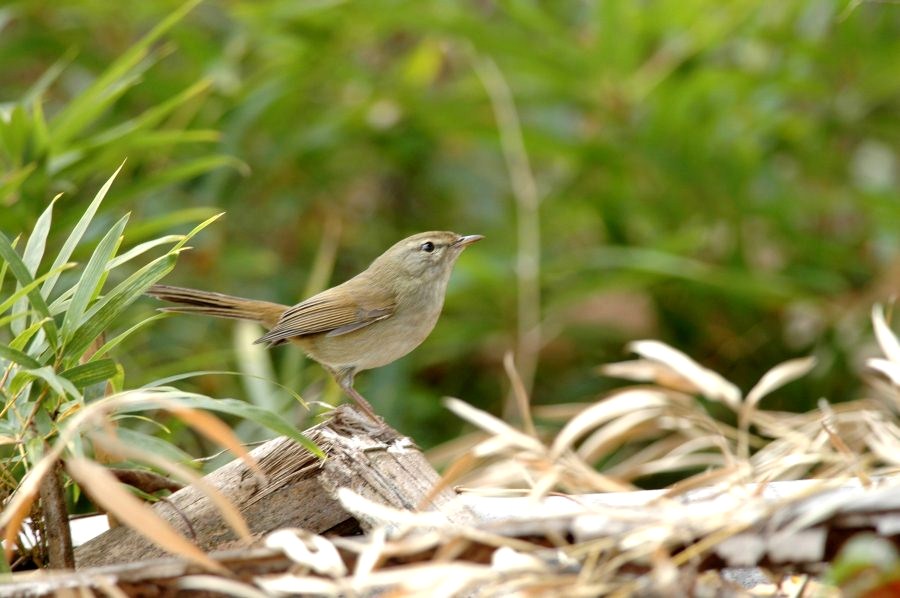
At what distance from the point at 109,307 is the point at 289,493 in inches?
16.1

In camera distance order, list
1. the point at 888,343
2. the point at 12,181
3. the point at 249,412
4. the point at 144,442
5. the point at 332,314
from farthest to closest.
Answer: the point at 332,314 → the point at 12,181 → the point at 888,343 → the point at 144,442 → the point at 249,412

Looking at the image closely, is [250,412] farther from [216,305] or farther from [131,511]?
[216,305]

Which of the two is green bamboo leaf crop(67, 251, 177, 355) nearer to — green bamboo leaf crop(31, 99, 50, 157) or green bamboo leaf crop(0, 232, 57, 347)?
green bamboo leaf crop(0, 232, 57, 347)

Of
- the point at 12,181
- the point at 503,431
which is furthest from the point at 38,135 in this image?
the point at 503,431

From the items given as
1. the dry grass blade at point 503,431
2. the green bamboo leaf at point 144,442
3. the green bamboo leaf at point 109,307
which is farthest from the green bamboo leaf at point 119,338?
the dry grass blade at point 503,431

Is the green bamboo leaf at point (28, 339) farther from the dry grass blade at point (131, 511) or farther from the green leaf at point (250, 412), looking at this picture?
the dry grass blade at point (131, 511)

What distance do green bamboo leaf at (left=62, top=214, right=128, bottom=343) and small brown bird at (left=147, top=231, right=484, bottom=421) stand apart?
1248mm

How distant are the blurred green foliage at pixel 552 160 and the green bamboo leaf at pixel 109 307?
88.7 inches

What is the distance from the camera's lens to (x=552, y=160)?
5699 mm

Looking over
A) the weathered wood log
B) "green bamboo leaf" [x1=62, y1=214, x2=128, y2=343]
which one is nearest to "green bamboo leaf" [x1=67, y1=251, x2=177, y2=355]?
"green bamboo leaf" [x1=62, y1=214, x2=128, y2=343]

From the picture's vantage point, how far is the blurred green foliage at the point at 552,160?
14.9ft

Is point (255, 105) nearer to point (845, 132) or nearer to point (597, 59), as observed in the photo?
point (597, 59)

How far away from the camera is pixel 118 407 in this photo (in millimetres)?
1588

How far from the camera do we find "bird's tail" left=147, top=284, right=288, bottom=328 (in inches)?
106
